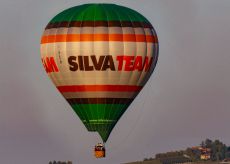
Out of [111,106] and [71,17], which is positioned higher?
[71,17]

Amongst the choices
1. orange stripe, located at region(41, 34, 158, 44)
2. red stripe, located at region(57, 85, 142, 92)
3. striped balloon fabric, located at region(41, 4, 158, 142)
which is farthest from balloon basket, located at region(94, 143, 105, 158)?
orange stripe, located at region(41, 34, 158, 44)

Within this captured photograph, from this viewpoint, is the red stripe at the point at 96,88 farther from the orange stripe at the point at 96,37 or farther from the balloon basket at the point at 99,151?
the balloon basket at the point at 99,151

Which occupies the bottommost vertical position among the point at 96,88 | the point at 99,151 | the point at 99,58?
the point at 99,151

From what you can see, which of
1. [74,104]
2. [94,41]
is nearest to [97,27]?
[94,41]

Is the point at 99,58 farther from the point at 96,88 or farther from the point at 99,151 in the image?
the point at 99,151

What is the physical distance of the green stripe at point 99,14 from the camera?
104 metres

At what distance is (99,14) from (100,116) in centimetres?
944

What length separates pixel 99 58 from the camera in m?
103

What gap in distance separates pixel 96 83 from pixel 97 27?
5154 mm

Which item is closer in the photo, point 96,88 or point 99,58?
point 99,58

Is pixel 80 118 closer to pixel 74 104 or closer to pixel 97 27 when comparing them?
pixel 74 104

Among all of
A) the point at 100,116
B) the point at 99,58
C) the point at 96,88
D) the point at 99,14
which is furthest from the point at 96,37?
the point at 100,116

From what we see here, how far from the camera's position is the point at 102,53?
103 m

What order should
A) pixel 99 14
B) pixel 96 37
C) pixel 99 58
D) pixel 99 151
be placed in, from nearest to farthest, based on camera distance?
pixel 96 37 → pixel 99 58 → pixel 99 151 → pixel 99 14
